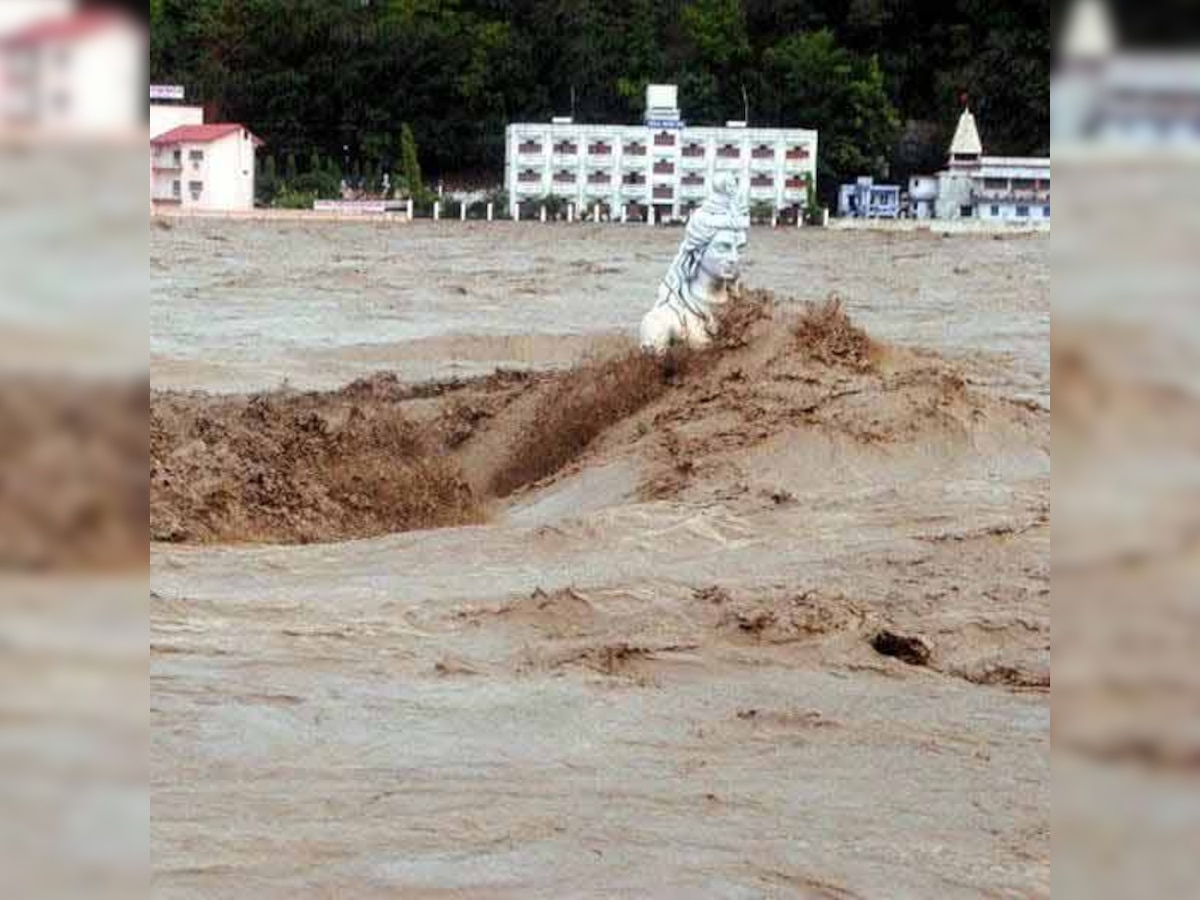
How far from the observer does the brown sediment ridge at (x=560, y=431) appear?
8281mm

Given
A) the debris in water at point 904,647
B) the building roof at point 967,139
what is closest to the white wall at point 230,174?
the building roof at point 967,139

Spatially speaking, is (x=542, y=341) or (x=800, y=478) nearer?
(x=800, y=478)

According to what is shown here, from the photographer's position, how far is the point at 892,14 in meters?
49.9

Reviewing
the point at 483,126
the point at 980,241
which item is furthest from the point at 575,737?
the point at 483,126

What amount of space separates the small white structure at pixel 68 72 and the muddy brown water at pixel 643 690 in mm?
1565

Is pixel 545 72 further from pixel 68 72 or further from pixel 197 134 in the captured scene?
pixel 68 72

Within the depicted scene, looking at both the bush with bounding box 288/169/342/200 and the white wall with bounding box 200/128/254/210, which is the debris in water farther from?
the bush with bounding box 288/169/342/200

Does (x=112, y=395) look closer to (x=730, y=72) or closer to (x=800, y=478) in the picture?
(x=800, y=478)

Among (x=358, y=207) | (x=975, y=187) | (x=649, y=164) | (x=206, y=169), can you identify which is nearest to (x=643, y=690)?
(x=206, y=169)

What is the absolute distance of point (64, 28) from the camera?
3.66ft

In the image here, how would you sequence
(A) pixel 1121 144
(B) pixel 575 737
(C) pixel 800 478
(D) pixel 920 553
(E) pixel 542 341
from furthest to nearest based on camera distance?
(E) pixel 542 341, (C) pixel 800 478, (D) pixel 920 553, (B) pixel 575 737, (A) pixel 1121 144

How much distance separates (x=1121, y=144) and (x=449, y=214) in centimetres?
4469

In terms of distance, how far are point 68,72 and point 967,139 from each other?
44349mm

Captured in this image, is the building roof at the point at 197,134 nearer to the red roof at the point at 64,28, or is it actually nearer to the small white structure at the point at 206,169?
the small white structure at the point at 206,169
